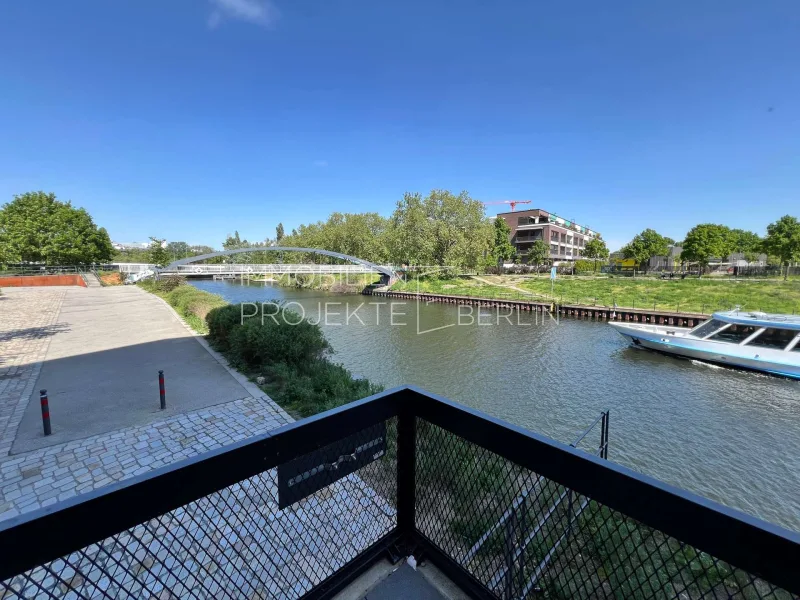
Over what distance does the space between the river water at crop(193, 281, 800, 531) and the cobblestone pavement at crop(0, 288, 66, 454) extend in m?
7.64

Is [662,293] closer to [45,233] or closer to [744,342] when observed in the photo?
[744,342]

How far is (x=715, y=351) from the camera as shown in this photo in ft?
42.5

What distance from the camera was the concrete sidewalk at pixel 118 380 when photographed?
227 inches

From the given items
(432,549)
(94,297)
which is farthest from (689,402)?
(94,297)

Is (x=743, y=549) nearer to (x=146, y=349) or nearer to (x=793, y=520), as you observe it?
(x=793, y=520)

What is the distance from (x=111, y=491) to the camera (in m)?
1.12

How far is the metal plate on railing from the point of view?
5.46ft

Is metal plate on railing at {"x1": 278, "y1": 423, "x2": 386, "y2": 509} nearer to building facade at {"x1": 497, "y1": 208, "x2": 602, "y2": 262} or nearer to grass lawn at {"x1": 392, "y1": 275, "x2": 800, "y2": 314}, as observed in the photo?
grass lawn at {"x1": 392, "y1": 275, "x2": 800, "y2": 314}

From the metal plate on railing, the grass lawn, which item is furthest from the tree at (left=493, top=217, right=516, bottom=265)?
the metal plate on railing

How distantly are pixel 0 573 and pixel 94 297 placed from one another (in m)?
28.8

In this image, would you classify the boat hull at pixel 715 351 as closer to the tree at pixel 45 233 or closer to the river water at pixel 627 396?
the river water at pixel 627 396

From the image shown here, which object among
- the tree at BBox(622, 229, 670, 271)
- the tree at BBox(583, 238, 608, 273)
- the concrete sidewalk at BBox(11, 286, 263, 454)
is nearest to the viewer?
the concrete sidewalk at BBox(11, 286, 263, 454)

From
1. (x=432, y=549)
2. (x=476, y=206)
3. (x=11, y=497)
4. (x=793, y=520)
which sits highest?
(x=476, y=206)

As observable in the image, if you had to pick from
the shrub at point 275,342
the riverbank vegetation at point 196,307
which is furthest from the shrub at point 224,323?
the riverbank vegetation at point 196,307
